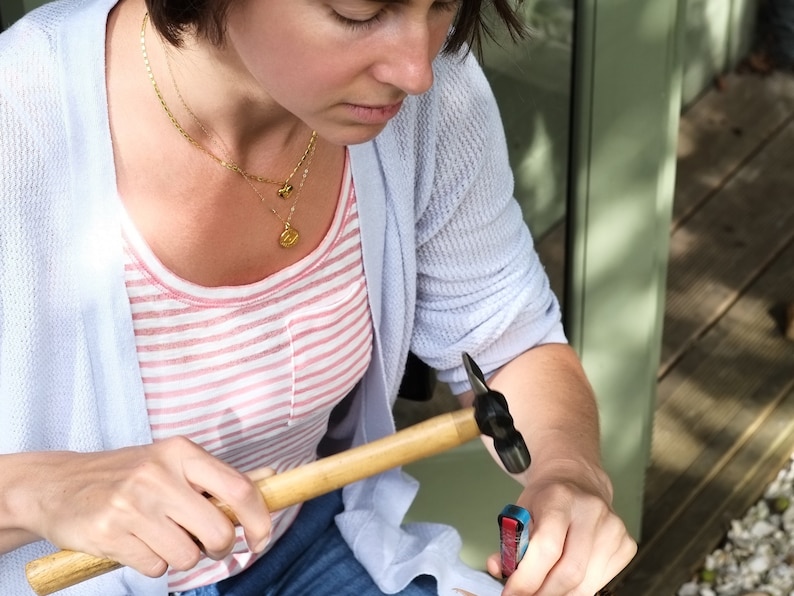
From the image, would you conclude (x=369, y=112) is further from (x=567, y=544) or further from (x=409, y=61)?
(x=567, y=544)

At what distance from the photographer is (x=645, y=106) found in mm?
2203

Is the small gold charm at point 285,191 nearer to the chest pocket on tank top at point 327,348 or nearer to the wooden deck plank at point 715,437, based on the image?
the chest pocket on tank top at point 327,348

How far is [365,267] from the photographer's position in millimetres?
1604

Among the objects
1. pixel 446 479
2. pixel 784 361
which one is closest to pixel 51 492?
pixel 446 479

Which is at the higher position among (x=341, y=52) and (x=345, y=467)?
(x=341, y=52)

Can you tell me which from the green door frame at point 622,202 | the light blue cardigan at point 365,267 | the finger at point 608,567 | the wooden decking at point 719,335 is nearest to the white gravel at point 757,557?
the wooden decking at point 719,335

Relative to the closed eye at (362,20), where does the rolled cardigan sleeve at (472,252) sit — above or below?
below

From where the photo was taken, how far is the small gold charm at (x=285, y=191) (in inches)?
61.0

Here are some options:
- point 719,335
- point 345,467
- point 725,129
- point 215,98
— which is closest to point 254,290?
point 215,98

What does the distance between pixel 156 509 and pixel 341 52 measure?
0.45 meters

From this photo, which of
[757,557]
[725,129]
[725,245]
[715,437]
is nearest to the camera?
[757,557]

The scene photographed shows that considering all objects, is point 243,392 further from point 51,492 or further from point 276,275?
point 51,492

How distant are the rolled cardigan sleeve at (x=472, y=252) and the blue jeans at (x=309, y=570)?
0.27m

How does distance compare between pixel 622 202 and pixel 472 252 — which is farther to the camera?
pixel 622 202
